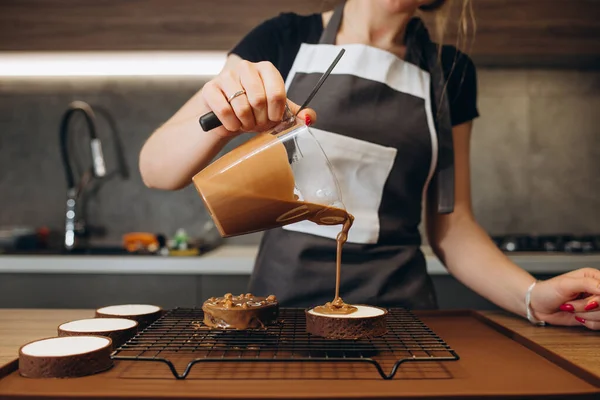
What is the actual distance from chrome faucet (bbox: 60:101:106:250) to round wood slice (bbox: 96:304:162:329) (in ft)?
5.20

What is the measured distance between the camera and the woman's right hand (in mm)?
820

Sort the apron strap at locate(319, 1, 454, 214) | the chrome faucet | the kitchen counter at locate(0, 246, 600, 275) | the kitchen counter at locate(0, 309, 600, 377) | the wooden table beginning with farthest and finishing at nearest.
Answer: the chrome faucet
the kitchen counter at locate(0, 246, 600, 275)
the apron strap at locate(319, 1, 454, 214)
the kitchen counter at locate(0, 309, 600, 377)
the wooden table

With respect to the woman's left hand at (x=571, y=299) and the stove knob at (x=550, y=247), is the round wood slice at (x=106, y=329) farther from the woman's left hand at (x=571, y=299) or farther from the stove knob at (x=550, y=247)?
the stove knob at (x=550, y=247)

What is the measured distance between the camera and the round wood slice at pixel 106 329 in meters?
0.83

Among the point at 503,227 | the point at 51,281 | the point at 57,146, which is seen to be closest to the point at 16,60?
the point at 57,146

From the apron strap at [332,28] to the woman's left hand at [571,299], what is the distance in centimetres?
72

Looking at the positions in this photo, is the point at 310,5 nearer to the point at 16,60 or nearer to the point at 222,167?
A: the point at 16,60

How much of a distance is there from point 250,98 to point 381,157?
0.56 meters

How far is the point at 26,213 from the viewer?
8.86 feet

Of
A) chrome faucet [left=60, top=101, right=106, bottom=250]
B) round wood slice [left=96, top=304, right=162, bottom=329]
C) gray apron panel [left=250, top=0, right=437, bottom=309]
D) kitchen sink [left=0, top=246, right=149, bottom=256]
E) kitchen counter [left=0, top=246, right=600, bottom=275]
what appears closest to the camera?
round wood slice [left=96, top=304, right=162, bottom=329]

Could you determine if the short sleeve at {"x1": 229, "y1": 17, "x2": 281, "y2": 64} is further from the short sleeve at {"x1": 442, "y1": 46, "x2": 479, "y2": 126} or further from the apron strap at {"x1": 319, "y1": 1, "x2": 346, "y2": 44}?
the short sleeve at {"x1": 442, "y1": 46, "x2": 479, "y2": 126}

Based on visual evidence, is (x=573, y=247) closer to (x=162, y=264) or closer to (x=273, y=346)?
(x=162, y=264)

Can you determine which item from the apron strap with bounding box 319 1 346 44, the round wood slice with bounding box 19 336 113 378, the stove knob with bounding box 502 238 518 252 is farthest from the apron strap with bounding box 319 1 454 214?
the stove knob with bounding box 502 238 518 252

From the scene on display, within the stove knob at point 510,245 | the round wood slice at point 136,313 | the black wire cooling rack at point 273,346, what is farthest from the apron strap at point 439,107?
the stove knob at point 510,245
